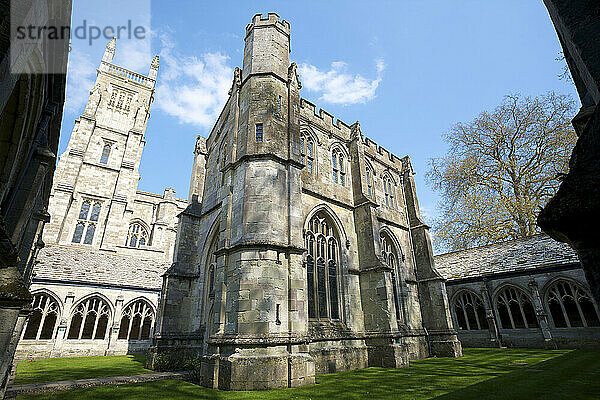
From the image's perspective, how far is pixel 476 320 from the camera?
18953 mm

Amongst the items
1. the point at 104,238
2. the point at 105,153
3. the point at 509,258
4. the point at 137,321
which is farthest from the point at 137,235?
the point at 509,258

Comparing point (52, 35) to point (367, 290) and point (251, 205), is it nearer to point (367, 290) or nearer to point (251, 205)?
point (251, 205)

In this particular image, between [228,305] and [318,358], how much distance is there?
437cm

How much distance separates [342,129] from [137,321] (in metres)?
19.3

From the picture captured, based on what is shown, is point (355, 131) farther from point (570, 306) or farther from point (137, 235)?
point (137, 235)

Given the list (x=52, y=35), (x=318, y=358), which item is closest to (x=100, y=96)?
(x=52, y=35)

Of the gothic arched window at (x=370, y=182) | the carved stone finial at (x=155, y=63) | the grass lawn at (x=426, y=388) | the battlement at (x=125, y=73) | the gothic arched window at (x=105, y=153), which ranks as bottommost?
the grass lawn at (x=426, y=388)

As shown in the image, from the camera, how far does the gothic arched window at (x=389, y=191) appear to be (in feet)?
61.5

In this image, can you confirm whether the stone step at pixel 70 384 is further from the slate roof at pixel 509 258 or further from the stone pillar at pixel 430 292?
the slate roof at pixel 509 258

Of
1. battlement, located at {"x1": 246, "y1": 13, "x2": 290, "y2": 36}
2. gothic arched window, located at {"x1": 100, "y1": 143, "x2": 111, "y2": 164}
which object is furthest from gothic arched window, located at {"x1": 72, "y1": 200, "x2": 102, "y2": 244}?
battlement, located at {"x1": 246, "y1": 13, "x2": 290, "y2": 36}

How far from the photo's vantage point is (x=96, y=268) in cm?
2066

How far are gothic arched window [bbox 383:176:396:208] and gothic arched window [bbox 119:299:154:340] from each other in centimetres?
1811

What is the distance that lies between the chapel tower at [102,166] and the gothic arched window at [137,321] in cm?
955

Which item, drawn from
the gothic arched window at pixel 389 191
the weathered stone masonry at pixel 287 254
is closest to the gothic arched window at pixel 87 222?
the weathered stone masonry at pixel 287 254
